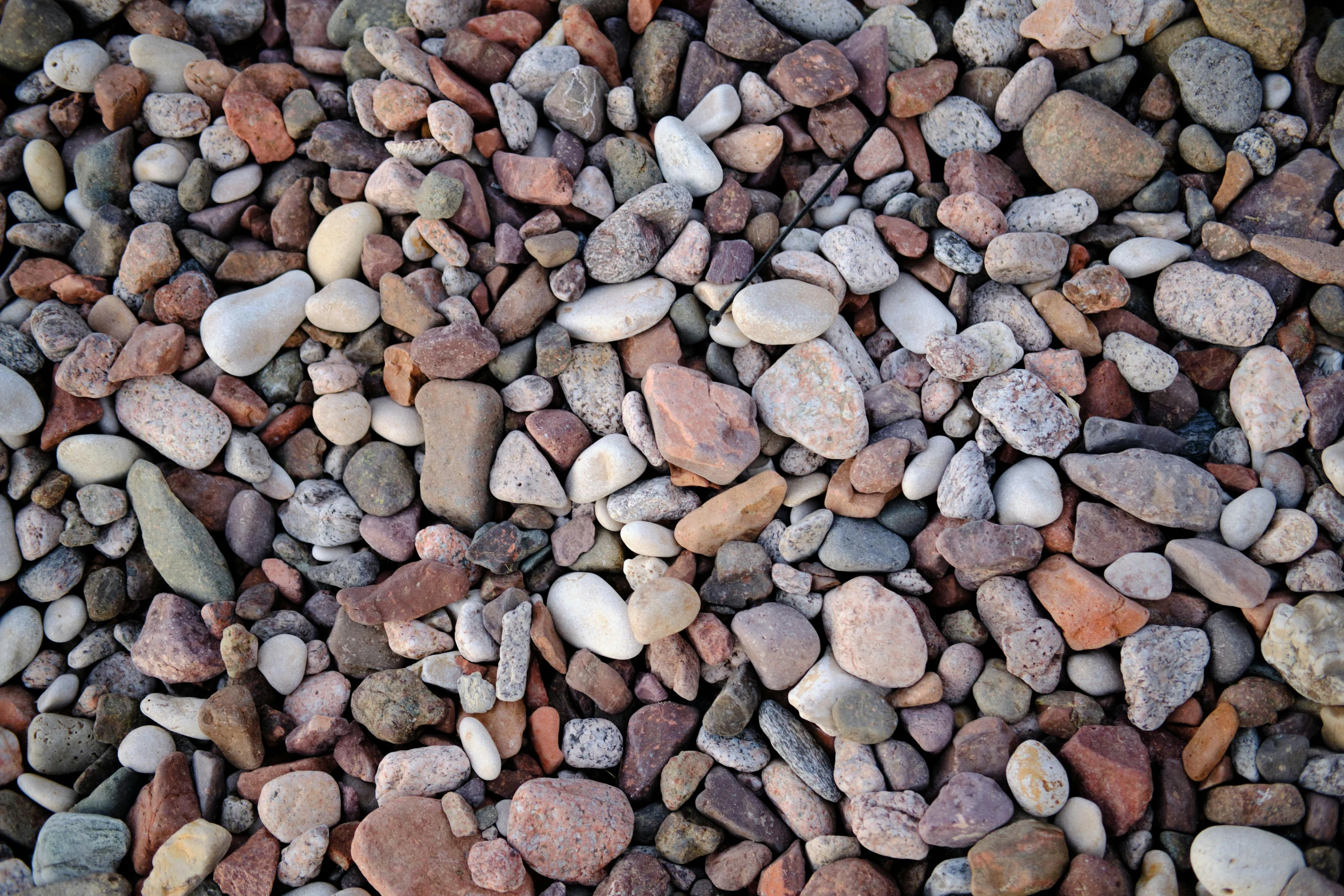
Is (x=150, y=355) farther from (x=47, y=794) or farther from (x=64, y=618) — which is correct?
(x=47, y=794)

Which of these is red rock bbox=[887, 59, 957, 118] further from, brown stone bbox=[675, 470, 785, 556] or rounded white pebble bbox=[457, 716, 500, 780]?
rounded white pebble bbox=[457, 716, 500, 780]

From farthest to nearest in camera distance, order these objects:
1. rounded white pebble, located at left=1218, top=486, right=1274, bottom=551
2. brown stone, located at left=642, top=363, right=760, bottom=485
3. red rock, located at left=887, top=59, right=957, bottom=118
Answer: red rock, located at left=887, top=59, right=957, bottom=118
brown stone, located at left=642, top=363, right=760, bottom=485
rounded white pebble, located at left=1218, top=486, right=1274, bottom=551

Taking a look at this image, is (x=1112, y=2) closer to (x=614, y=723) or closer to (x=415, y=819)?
(x=614, y=723)

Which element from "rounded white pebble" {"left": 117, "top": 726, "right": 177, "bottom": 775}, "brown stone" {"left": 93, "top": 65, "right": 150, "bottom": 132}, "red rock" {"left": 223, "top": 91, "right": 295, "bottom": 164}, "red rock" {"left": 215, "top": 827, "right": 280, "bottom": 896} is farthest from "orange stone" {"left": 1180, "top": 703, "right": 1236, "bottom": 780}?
"brown stone" {"left": 93, "top": 65, "right": 150, "bottom": 132}

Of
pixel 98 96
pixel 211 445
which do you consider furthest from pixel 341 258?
pixel 98 96

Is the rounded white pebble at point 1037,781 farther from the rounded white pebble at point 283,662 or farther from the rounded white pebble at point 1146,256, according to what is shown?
the rounded white pebble at point 283,662

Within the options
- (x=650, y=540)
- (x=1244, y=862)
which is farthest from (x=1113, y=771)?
(x=650, y=540)
